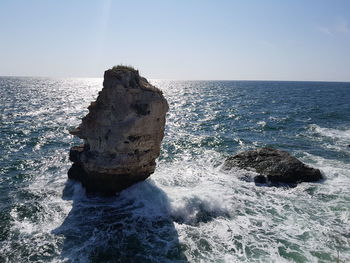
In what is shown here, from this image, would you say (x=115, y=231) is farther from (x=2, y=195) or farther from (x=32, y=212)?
(x=2, y=195)

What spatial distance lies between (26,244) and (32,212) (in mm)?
2965

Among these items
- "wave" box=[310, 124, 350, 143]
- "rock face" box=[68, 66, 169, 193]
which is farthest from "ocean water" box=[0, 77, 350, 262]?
"wave" box=[310, 124, 350, 143]

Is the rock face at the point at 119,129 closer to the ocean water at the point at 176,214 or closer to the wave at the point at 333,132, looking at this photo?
the ocean water at the point at 176,214

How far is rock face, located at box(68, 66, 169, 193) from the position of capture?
53.2 ft

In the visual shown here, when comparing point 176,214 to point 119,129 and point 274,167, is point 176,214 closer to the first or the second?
point 119,129

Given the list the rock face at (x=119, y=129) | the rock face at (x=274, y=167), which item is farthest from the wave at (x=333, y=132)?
the rock face at (x=119, y=129)

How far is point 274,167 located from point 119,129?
10633 millimetres

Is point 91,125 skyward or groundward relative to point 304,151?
skyward

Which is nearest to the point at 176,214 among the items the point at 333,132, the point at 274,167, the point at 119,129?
the point at 119,129

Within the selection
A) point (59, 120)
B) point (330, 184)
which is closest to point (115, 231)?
point (330, 184)

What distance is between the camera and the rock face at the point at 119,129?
1620 centimetres

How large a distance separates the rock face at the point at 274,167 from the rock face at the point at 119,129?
7493 mm

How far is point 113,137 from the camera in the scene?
16.2 m

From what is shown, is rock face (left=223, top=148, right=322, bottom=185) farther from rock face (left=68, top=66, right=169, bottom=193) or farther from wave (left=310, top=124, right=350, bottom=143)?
wave (left=310, top=124, right=350, bottom=143)
